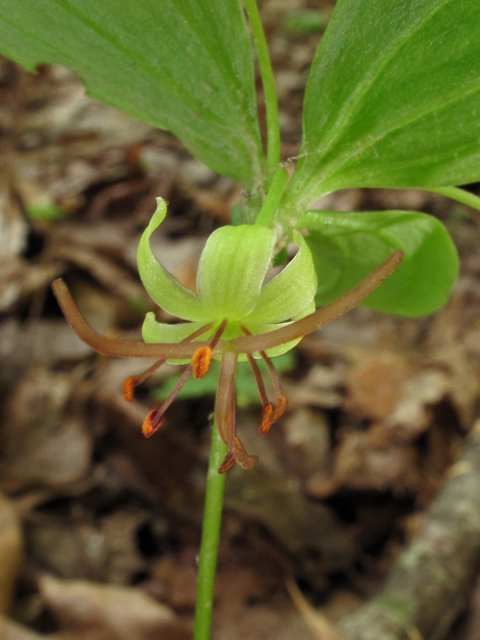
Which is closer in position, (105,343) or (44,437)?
(105,343)

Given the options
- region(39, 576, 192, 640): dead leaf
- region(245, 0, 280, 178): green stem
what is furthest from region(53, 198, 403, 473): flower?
region(39, 576, 192, 640): dead leaf

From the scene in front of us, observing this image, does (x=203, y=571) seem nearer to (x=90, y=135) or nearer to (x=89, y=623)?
(x=89, y=623)

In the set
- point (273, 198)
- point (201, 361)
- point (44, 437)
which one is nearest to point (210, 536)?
point (201, 361)

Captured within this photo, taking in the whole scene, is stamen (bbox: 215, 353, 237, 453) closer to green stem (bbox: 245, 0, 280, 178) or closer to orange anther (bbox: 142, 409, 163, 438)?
orange anther (bbox: 142, 409, 163, 438)

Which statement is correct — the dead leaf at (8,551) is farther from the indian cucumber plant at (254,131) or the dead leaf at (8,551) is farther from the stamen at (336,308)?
the stamen at (336,308)

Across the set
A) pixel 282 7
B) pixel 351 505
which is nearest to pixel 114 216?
pixel 351 505

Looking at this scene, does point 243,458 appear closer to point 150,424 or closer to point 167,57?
point 150,424

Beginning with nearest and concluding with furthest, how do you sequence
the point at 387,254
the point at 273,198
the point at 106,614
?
the point at 273,198
the point at 387,254
the point at 106,614
